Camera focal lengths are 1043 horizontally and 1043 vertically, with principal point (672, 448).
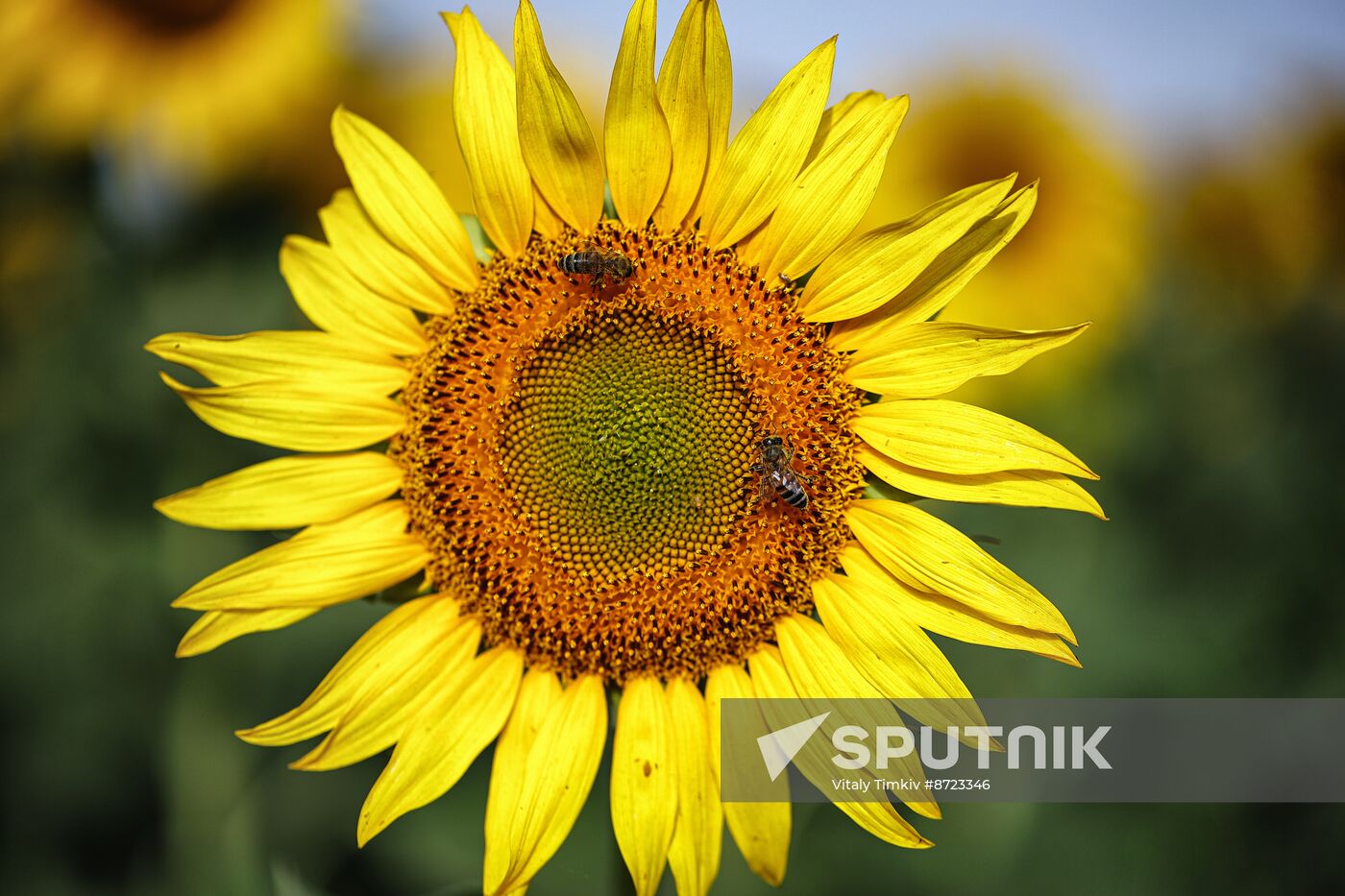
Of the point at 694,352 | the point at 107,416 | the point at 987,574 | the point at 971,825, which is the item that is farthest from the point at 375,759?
the point at 987,574

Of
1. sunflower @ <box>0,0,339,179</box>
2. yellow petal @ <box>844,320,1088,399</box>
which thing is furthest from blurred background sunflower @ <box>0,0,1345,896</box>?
yellow petal @ <box>844,320,1088,399</box>

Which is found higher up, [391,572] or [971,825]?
[391,572]

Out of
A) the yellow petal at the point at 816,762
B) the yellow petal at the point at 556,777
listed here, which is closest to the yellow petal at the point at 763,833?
the yellow petal at the point at 816,762

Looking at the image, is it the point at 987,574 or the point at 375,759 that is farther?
the point at 375,759

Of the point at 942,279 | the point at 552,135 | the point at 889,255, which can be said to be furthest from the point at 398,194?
the point at 942,279

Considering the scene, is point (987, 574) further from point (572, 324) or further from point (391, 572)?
point (391, 572)

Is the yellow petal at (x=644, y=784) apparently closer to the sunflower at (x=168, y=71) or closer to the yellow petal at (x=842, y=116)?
the yellow petal at (x=842, y=116)

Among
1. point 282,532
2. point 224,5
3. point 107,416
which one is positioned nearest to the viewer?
point 282,532
